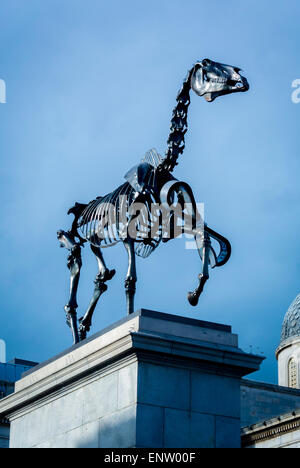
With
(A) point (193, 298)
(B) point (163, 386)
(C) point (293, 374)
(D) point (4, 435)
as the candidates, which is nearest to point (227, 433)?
(B) point (163, 386)

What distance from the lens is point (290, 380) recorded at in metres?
71.2

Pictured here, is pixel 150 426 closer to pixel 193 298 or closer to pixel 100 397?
pixel 100 397

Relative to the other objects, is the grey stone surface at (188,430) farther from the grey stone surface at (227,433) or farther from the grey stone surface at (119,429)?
the grey stone surface at (119,429)

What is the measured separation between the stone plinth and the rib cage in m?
2.28

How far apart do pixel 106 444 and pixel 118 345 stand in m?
1.80

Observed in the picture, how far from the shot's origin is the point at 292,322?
230ft

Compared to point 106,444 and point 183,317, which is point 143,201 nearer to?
point 183,317

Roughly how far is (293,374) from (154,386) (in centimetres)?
5502

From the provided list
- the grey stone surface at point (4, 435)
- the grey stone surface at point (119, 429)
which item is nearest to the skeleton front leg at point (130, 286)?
the grey stone surface at point (119, 429)

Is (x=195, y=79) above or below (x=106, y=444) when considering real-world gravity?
above

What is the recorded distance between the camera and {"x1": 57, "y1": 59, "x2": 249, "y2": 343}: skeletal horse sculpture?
1927cm

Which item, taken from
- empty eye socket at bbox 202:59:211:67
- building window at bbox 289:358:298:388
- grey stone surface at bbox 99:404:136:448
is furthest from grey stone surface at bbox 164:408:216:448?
building window at bbox 289:358:298:388

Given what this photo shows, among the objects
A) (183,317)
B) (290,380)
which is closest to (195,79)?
(183,317)
